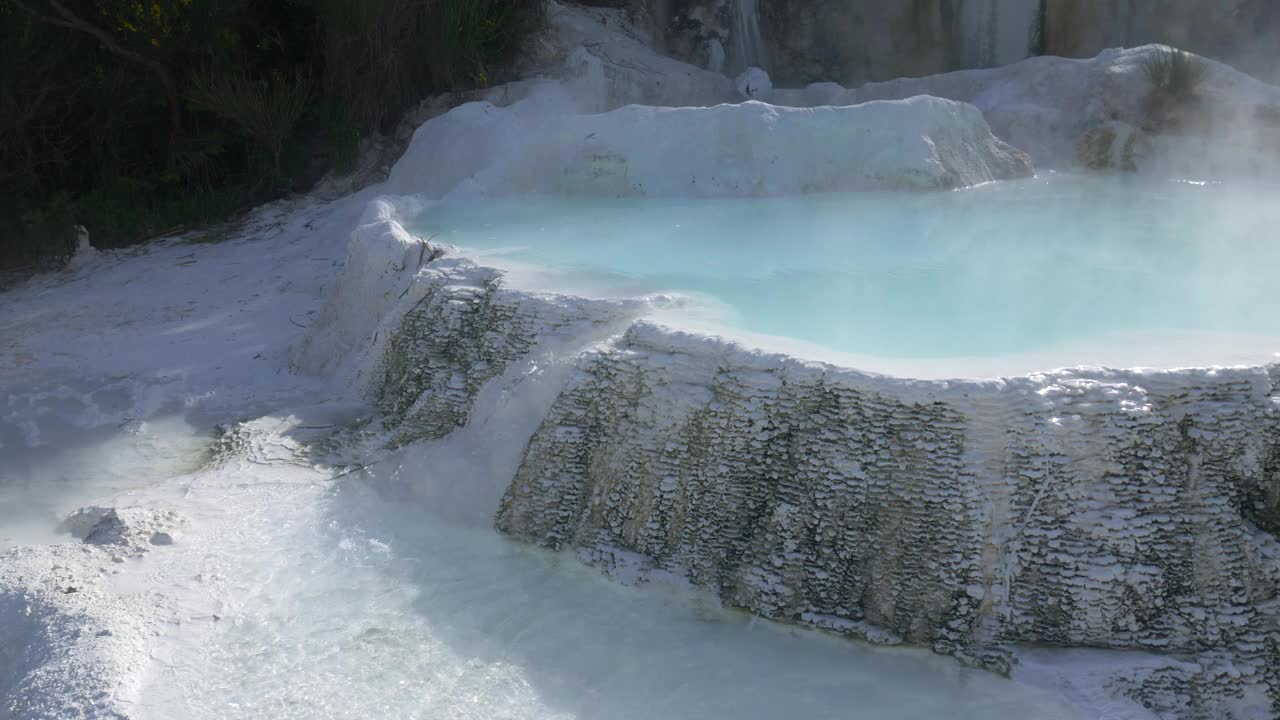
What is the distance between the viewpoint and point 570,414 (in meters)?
3.21

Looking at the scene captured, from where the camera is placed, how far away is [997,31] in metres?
8.66

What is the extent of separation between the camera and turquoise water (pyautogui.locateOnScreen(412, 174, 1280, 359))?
320 cm

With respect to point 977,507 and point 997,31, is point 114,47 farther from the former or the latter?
point 997,31

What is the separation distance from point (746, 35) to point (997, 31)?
1.99 meters

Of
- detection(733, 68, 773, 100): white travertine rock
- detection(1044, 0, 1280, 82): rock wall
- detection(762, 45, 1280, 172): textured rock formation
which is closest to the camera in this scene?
detection(762, 45, 1280, 172): textured rock formation

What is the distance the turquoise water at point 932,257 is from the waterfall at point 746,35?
3.83 metres

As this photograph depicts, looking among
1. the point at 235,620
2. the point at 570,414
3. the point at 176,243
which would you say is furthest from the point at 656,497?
the point at 176,243

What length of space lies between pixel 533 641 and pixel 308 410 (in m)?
1.70

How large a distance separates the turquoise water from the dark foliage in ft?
7.67

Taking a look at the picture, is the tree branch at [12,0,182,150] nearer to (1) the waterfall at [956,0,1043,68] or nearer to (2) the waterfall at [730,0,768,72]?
(2) the waterfall at [730,0,768,72]

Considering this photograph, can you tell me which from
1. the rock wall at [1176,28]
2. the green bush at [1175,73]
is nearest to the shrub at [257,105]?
the green bush at [1175,73]

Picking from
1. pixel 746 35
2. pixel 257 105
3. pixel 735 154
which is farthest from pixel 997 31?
pixel 257 105

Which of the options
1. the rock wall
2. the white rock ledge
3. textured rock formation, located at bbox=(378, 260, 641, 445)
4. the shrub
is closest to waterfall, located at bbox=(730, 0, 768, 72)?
the rock wall

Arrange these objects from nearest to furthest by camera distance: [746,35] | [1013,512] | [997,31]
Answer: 1. [1013,512]
2. [997,31]
3. [746,35]
